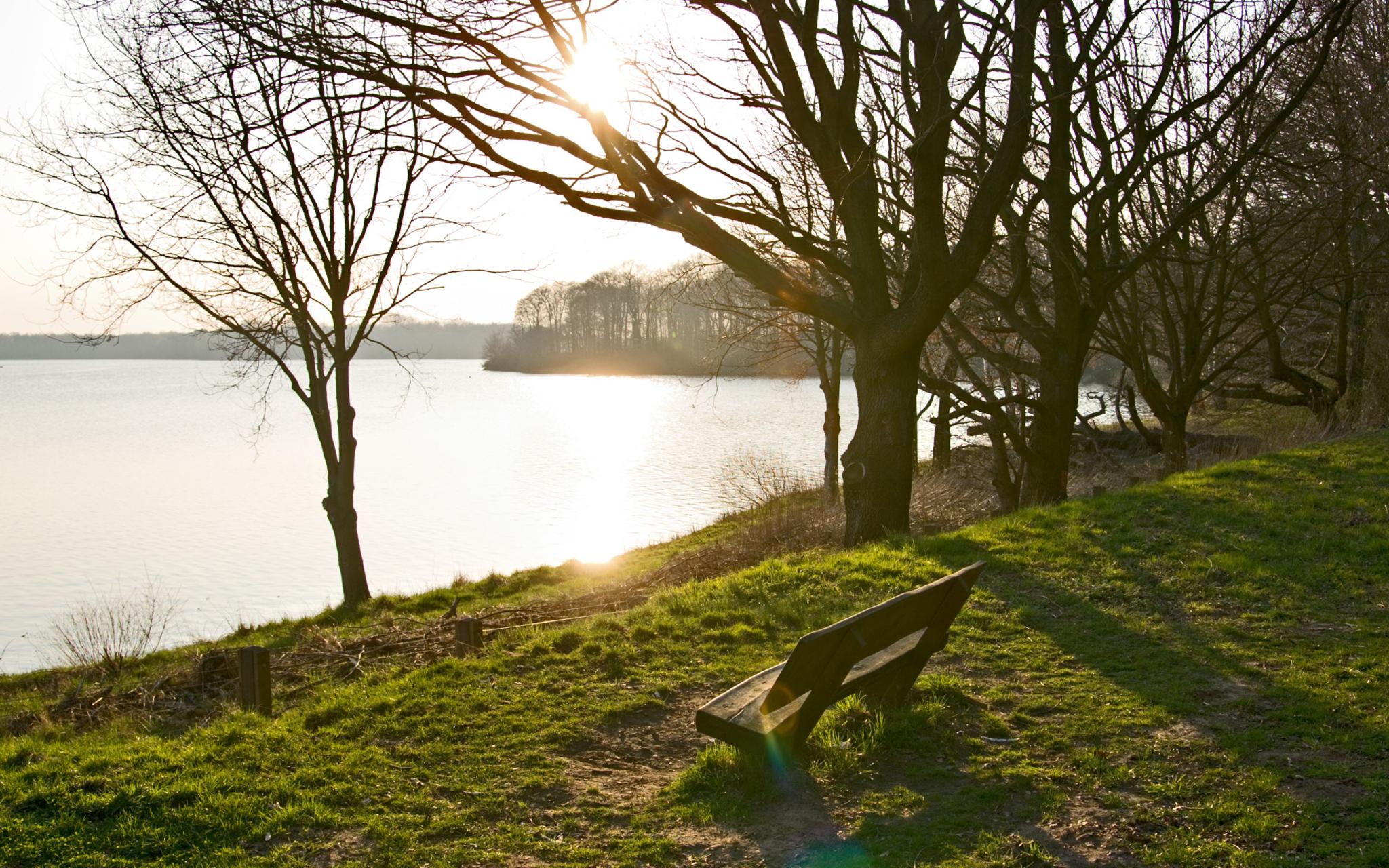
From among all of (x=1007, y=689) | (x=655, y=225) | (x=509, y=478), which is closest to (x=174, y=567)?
(x=509, y=478)

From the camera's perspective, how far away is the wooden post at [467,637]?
7031 mm

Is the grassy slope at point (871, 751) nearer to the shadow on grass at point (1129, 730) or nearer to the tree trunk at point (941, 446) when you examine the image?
the shadow on grass at point (1129, 730)

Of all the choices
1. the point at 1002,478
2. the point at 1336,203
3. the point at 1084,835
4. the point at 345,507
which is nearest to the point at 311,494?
the point at 345,507

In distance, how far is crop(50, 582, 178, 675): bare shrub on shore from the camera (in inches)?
451

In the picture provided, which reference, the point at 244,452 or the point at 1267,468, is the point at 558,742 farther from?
the point at 244,452

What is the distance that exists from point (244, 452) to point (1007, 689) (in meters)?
35.7

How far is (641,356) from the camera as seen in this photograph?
102 meters

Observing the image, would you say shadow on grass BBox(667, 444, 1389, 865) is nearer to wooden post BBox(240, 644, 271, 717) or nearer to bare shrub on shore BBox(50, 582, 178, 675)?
wooden post BBox(240, 644, 271, 717)

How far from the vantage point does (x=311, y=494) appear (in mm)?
28203

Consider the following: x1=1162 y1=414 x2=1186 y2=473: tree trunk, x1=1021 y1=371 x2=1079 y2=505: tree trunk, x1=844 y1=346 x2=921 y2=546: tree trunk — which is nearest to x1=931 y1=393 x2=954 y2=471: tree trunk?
x1=1162 y1=414 x2=1186 y2=473: tree trunk

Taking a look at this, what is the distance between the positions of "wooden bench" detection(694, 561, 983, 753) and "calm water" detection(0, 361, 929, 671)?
39.8 feet

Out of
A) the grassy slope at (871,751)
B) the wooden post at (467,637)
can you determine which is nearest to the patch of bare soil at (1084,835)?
the grassy slope at (871,751)

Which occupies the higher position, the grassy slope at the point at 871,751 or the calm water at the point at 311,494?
the grassy slope at the point at 871,751

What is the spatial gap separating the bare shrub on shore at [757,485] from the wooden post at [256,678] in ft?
39.0
